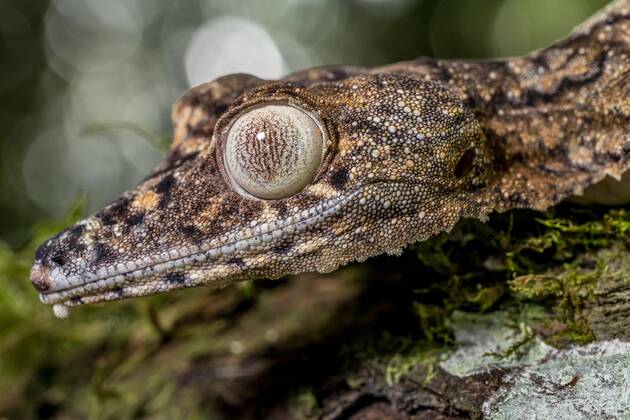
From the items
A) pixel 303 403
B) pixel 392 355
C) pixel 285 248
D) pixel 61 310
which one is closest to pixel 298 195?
pixel 285 248

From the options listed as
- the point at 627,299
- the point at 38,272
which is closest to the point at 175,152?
the point at 38,272

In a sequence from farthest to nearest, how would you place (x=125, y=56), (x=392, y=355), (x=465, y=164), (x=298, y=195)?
(x=125, y=56)
(x=392, y=355)
(x=465, y=164)
(x=298, y=195)

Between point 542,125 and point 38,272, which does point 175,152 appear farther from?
point 542,125

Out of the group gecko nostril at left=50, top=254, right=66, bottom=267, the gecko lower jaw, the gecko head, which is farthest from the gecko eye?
gecko nostril at left=50, top=254, right=66, bottom=267

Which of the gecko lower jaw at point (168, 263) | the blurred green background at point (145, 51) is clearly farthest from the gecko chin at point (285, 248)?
the blurred green background at point (145, 51)

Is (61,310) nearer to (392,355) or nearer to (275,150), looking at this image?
(275,150)

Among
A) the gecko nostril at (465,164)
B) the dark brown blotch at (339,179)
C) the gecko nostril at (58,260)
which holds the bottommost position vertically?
the gecko nostril at (58,260)

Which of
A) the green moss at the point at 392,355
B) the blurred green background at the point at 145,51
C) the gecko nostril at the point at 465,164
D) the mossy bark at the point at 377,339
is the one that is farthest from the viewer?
the blurred green background at the point at 145,51

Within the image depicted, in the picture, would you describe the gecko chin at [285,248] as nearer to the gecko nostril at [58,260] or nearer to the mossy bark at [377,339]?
the gecko nostril at [58,260]

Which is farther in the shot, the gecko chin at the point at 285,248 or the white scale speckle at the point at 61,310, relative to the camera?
the white scale speckle at the point at 61,310
